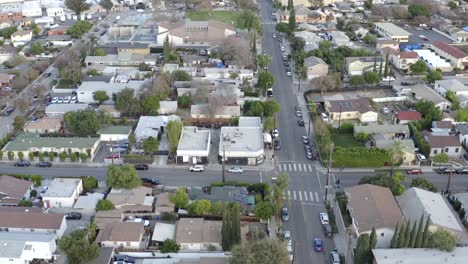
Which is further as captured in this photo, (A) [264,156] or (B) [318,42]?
(B) [318,42]

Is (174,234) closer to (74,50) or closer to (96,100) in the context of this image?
(96,100)

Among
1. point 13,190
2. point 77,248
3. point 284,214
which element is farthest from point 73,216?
point 284,214

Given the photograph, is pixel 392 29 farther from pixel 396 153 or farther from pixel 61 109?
pixel 61 109

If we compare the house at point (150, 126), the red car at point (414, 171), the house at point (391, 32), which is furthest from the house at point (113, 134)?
Answer: the house at point (391, 32)

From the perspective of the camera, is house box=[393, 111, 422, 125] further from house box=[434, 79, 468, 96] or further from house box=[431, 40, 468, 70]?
house box=[431, 40, 468, 70]

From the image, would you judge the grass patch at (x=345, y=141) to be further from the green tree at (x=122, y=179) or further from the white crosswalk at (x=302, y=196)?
the green tree at (x=122, y=179)

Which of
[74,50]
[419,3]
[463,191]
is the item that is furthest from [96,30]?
[463,191]

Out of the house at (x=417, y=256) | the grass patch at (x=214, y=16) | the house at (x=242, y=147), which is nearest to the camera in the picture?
the house at (x=417, y=256)
